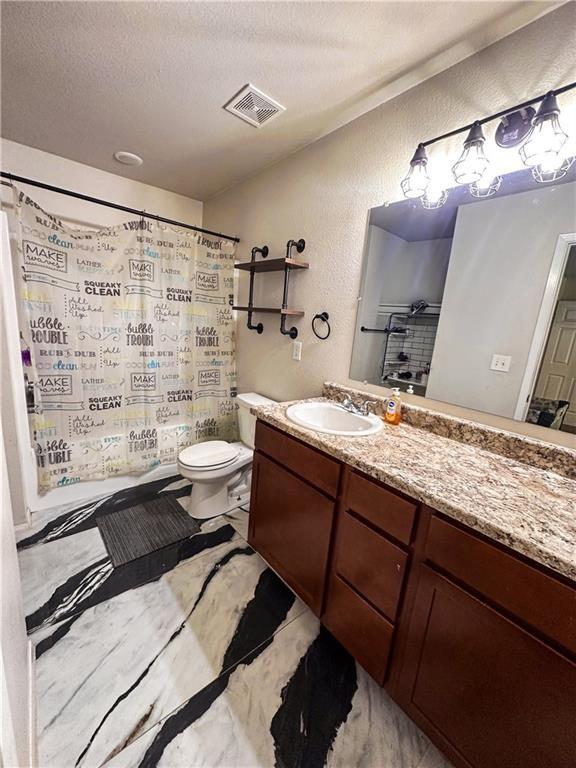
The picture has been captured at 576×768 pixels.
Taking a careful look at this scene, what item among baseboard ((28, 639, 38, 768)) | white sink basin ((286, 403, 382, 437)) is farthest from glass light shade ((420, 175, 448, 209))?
baseboard ((28, 639, 38, 768))

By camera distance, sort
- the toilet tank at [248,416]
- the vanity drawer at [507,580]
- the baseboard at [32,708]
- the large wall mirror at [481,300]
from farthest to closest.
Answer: the toilet tank at [248,416], the large wall mirror at [481,300], the baseboard at [32,708], the vanity drawer at [507,580]

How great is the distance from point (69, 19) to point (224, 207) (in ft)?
4.58

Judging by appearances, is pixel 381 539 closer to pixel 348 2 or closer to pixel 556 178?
pixel 556 178

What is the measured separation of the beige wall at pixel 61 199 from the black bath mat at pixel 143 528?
14.0 inches

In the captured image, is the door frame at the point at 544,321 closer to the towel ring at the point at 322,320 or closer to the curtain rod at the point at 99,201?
the towel ring at the point at 322,320

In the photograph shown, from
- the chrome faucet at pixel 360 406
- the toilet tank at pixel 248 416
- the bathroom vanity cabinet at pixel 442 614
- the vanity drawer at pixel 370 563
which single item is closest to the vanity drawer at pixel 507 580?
the bathroom vanity cabinet at pixel 442 614

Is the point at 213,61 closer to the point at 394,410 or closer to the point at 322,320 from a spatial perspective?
the point at 322,320

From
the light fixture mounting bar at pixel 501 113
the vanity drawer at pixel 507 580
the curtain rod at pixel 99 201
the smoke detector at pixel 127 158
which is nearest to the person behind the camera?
the vanity drawer at pixel 507 580

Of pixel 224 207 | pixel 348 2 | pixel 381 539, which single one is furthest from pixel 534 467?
pixel 224 207

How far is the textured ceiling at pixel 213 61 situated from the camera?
1.05m

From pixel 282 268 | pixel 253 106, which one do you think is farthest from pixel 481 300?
pixel 253 106

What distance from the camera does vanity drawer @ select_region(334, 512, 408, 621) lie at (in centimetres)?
93

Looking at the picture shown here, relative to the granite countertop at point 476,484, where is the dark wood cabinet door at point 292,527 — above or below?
below

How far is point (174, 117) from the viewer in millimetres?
1589
